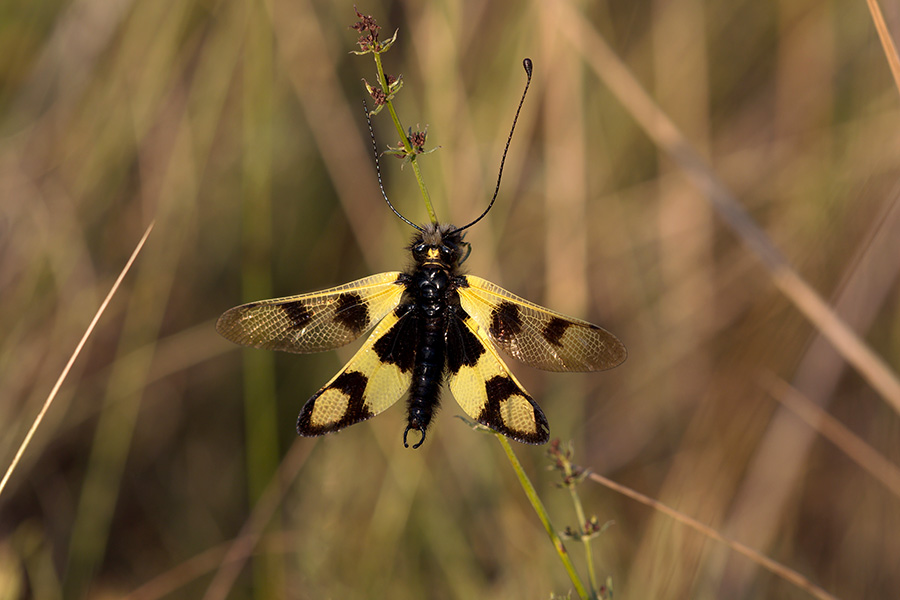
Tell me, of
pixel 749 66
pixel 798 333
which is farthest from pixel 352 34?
pixel 798 333

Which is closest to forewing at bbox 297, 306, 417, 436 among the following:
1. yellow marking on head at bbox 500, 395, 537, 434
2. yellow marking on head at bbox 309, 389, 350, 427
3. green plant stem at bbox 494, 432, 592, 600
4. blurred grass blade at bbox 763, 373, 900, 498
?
yellow marking on head at bbox 309, 389, 350, 427

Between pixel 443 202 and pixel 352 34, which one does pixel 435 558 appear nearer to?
pixel 443 202

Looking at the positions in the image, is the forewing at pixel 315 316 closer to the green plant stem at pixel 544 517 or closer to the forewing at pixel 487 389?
the forewing at pixel 487 389

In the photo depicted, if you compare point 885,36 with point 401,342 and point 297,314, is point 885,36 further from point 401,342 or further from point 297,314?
point 297,314

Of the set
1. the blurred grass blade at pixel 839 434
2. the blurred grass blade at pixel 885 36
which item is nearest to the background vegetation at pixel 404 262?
the blurred grass blade at pixel 839 434

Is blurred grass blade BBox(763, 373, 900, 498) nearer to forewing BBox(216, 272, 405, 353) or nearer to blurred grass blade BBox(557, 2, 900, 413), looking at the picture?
→ blurred grass blade BBox(557, 2, 900, 413)

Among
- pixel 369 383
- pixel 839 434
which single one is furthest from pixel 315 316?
pixel 839 434
